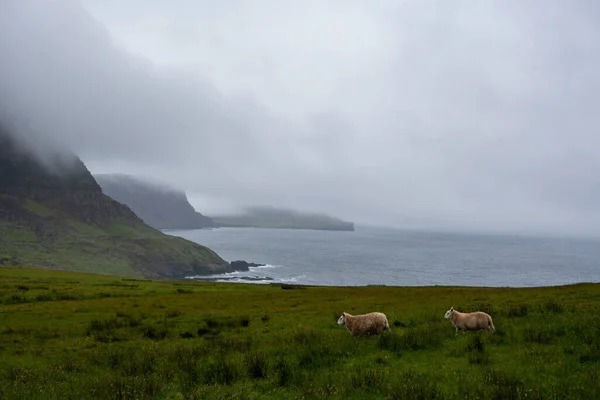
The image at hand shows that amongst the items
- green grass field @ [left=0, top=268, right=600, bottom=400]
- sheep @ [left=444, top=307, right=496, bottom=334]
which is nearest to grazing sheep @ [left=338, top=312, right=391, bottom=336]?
green grass field @ [left=0, top=268, right=600, bottom=400]

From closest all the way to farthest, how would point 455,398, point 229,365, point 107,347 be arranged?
point 455,398
point 229,365
point 107,347

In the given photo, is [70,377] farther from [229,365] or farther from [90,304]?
[90,304]

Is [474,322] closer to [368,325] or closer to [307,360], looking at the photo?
[368,325]

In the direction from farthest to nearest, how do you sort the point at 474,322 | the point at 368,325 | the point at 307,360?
the point at 368,325 → the point at 474,322 → the point at 307,360

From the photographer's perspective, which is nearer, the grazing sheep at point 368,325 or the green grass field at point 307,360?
the green grass field at point 307,360

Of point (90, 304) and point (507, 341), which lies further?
point (90, 304)

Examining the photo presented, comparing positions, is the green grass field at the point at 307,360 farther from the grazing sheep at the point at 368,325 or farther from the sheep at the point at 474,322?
the grazing sheep at the point at 368,325

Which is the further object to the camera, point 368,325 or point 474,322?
point 368,325

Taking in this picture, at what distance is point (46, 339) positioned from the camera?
24078 millimetres

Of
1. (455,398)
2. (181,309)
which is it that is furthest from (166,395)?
(181,309)

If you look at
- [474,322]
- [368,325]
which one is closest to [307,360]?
[368,325]

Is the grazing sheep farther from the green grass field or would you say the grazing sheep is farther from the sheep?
the sheep

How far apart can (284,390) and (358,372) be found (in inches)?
96.7

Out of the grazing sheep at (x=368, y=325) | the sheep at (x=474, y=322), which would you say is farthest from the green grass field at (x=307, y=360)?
the grazing sheep at (x=368, y=325)
